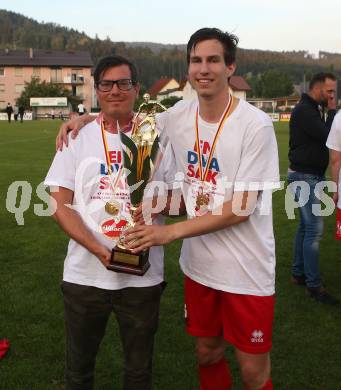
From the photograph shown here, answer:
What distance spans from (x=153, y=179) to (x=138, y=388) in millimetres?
1172

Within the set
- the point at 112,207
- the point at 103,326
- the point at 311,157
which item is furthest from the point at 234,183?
the point at 311,157

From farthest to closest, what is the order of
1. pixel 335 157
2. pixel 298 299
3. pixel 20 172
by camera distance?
pixel 20 172 < pixel 298 299 < pixel 335 157

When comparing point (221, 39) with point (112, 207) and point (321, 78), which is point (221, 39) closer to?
point (112, 207)

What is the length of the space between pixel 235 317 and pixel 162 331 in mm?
1870

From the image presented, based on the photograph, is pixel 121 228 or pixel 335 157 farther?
pixel 335 157

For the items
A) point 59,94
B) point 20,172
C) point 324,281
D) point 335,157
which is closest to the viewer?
point 335,157

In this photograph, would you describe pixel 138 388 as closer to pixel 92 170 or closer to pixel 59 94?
pixel 92 170

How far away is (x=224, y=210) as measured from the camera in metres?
2.55

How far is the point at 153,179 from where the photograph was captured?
9.07 feet

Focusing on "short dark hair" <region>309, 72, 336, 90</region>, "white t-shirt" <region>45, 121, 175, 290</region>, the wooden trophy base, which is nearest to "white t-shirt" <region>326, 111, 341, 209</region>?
"short dark hair" <region>309, 72, 336, 90</region>

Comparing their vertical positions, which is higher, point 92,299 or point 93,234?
point 93,234

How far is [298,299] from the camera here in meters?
5.23

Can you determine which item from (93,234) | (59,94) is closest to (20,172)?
(93,234)

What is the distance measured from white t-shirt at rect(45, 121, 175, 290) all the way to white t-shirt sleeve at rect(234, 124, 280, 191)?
2.07 ft
